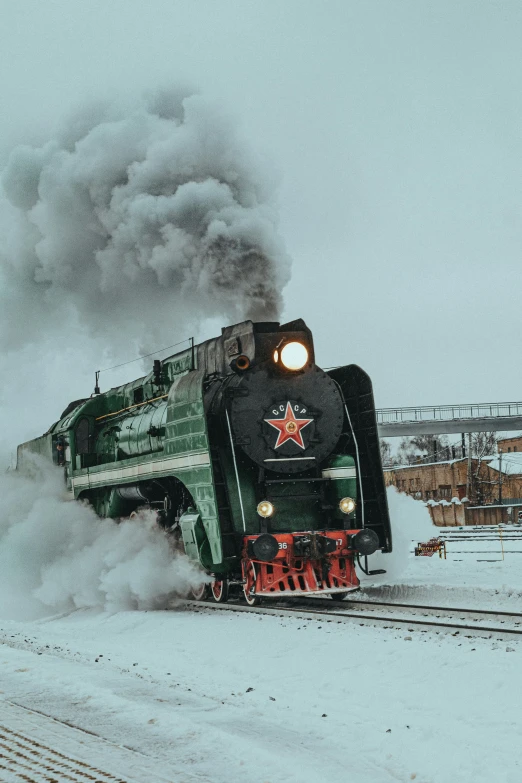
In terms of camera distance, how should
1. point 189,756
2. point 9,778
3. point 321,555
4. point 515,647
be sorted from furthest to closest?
1. point 321,555
2. point 515,647
3. point 189,756
4. point 9,778

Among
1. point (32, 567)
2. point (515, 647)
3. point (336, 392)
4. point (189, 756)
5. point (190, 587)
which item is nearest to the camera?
point (189, 756)

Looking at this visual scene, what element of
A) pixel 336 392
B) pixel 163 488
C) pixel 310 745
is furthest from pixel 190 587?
pixel 310 745

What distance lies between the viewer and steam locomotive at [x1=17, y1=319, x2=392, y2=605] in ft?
35.8

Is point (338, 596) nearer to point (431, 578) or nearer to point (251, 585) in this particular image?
point (251, 585)

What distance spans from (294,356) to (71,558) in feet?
19.4

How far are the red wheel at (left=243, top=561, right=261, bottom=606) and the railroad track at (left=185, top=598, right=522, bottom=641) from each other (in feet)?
0.36

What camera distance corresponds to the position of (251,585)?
36.1 ft

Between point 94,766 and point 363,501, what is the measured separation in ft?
26.0

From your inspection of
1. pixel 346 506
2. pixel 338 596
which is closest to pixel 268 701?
pixel 346 506

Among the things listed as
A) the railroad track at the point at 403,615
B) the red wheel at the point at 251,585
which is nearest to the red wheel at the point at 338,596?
the railroad track at the point at 403,615

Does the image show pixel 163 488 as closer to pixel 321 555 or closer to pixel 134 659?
pixel 321 555

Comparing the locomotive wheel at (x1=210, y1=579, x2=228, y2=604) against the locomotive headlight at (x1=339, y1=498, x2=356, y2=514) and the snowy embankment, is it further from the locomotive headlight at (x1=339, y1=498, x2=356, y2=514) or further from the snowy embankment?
the snowy embankment

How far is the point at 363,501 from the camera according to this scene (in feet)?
39.6

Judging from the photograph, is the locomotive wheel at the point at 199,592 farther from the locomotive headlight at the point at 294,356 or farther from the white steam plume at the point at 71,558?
the locomotive headlight at the point at 294,356
